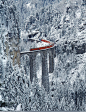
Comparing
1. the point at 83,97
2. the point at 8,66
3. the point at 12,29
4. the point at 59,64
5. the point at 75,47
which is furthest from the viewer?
the point at 75,47

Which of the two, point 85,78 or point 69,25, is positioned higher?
point 69,25

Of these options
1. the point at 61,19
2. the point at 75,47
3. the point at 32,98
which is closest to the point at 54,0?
the point at 61,19

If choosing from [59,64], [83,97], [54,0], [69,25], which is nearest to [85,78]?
[83,97]

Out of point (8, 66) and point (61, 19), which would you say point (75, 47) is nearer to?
point (61, 19)

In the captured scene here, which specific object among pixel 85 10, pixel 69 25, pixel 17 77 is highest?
pixel 85 10

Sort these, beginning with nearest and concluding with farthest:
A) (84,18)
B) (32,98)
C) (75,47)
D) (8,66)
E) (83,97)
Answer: (8,66), (32,98), (83,97), (75,47), (84,18)

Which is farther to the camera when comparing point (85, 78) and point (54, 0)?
point (54, 0)
